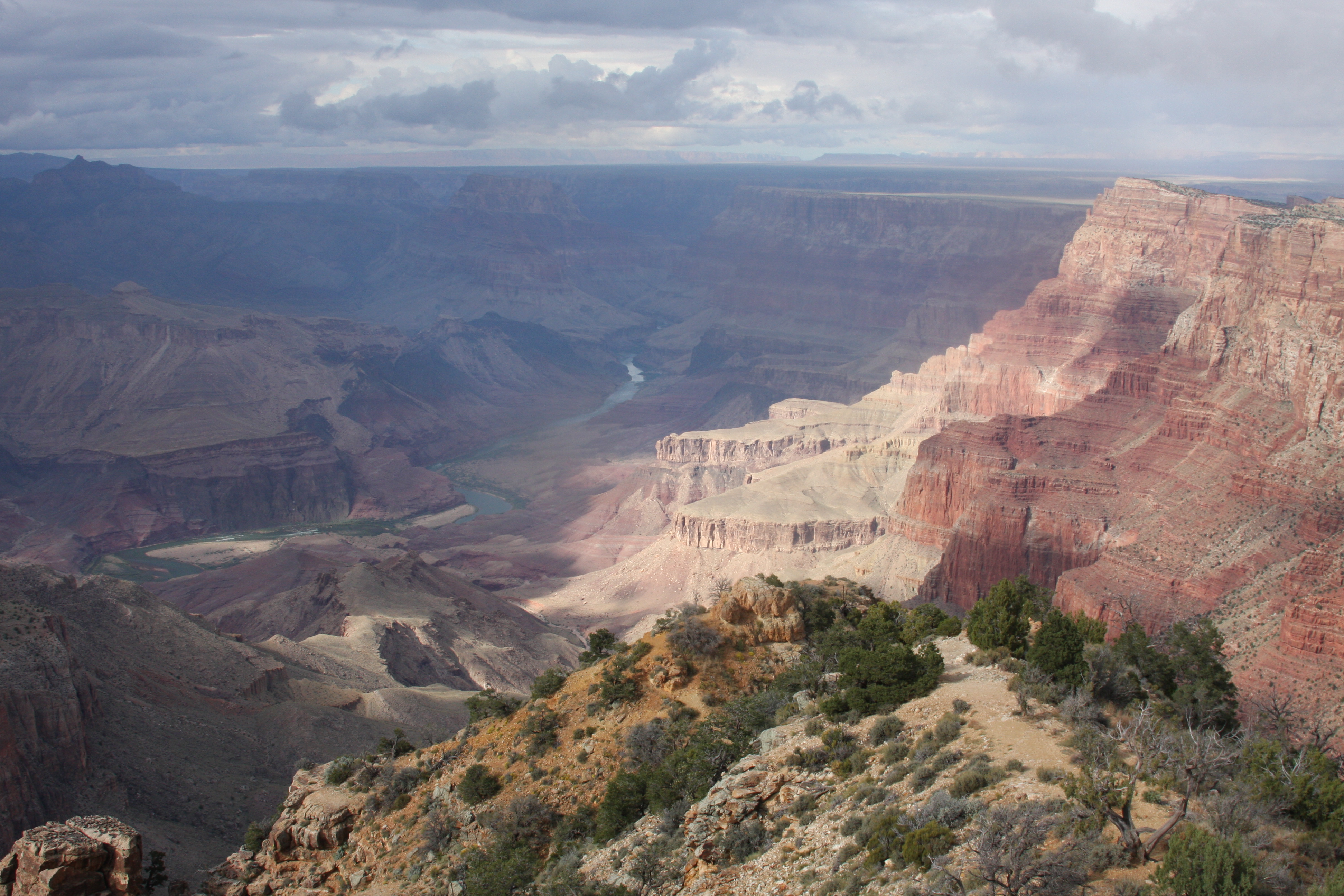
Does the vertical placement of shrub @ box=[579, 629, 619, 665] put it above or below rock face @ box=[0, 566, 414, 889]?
above

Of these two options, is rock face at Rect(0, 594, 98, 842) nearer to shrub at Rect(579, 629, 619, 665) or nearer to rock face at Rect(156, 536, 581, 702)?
rock face at Rect(156, 536, 581, 702)

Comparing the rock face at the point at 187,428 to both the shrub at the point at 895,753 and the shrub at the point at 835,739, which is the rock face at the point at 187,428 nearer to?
the shrub at the point at 835,739

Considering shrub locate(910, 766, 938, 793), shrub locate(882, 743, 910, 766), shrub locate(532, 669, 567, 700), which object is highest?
shrub locate(910, 766, 938, 793)

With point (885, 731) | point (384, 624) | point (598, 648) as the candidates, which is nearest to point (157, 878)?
point (598, 648)

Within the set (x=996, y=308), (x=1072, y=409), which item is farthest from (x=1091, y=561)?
(x=996, y=308)

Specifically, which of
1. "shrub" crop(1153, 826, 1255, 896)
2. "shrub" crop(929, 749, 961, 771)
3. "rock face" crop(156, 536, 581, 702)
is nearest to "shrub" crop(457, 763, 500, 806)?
"shrub" crop(929, 749, 961, 771)

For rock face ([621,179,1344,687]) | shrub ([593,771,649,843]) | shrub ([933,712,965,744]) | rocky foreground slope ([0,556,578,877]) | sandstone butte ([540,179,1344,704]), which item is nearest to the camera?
shrub ([933,712,965,744])

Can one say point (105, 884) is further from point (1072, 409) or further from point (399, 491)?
point (399, 491)
